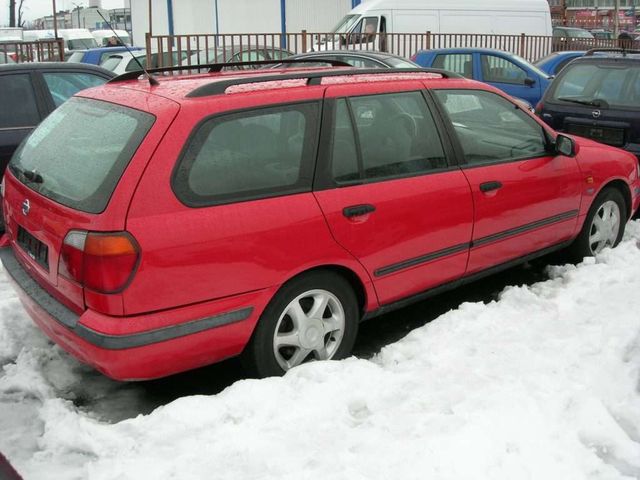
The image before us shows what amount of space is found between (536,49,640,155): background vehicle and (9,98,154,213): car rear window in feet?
17.4

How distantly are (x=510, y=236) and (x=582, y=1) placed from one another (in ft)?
247

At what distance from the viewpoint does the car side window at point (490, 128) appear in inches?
179

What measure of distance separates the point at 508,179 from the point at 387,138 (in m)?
0.98

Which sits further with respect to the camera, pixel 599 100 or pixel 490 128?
pixel 599 100

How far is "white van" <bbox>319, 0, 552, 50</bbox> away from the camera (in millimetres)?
17688

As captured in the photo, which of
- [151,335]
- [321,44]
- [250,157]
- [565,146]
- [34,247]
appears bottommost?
[151,335]

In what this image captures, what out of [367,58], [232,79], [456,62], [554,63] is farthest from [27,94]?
[554,63]

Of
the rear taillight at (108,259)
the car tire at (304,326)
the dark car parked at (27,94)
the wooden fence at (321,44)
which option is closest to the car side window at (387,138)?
the car tire at (304,326)

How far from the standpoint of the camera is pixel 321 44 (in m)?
17.8

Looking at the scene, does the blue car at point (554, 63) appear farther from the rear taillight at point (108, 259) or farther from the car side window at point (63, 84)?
the rear taillight at point (108, 259)

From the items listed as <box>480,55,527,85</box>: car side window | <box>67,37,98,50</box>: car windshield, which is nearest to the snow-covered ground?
<box>480,55,527,85</box>: car side window

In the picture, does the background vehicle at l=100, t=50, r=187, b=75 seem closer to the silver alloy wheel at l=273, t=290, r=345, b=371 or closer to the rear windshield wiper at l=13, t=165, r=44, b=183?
the rear windshield wiper at l=13, t=165, r=44, b=183

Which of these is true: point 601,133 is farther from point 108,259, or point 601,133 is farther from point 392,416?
point 108,259

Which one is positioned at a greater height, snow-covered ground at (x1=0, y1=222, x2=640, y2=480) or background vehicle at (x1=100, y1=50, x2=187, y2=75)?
background vehicle at (x1=100, y1=50, x2=187, y2=75)
